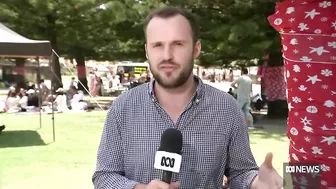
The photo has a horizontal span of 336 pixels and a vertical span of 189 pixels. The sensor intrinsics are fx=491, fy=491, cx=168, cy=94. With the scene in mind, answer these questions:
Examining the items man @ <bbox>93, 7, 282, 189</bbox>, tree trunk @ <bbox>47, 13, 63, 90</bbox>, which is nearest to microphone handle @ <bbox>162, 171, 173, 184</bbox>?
man @ <bbox>93, 7, 282, 189</bbox>

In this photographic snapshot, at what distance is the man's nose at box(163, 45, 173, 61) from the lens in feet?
6.04

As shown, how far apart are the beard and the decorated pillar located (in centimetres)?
171

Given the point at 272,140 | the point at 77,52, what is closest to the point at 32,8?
the point at 77,52

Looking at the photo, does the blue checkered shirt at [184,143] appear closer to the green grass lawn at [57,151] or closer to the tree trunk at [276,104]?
the green grass lawn at [57,151]

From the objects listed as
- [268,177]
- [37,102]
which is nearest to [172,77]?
[268,177]

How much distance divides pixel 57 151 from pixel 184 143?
23.3ft

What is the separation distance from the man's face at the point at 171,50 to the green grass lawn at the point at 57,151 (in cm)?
458

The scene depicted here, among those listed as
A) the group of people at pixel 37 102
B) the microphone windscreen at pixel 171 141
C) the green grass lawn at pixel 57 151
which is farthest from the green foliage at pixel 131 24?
the microphone windscreen at pixel 171 141

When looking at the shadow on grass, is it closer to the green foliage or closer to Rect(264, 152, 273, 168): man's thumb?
the green foliage

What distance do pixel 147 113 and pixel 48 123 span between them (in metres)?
11.8

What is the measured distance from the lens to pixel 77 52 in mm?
25953

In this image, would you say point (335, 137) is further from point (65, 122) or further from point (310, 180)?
point (65, 122)

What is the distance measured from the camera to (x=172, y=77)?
73.6 inches

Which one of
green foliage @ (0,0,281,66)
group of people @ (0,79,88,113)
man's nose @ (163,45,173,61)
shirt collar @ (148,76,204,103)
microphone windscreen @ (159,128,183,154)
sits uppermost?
green foliage @ (0,0,281,66)
